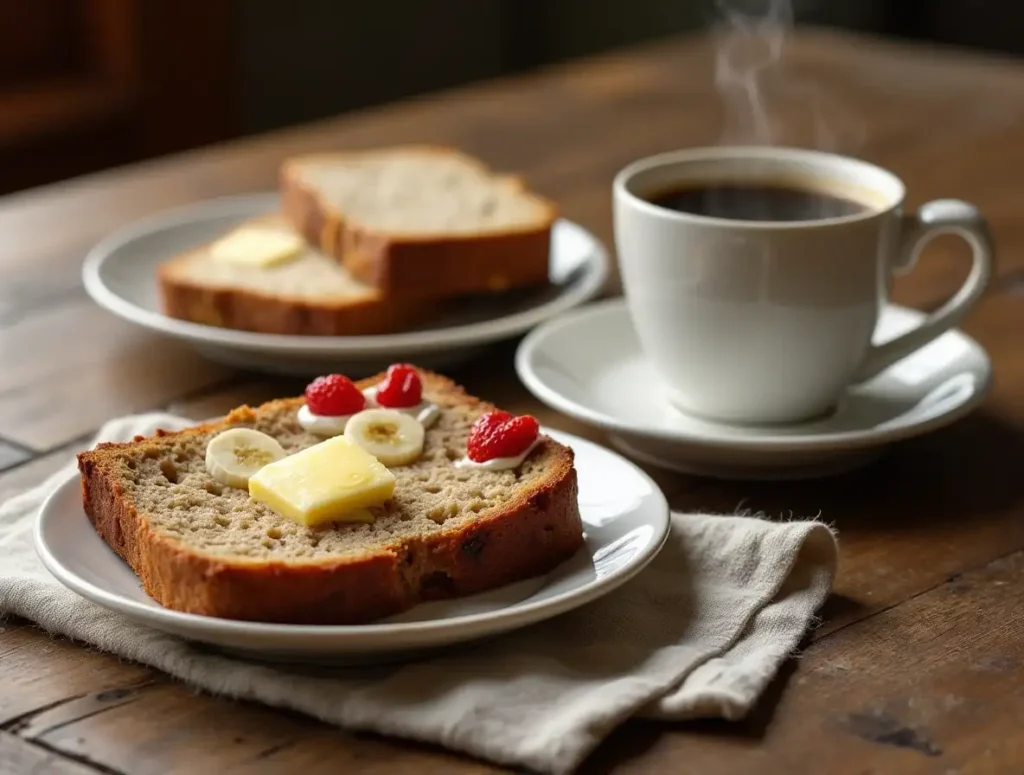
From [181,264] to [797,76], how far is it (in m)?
1.50

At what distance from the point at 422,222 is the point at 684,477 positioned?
1.95 feet

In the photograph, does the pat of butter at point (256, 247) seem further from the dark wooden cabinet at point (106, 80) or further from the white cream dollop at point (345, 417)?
the dark wooden cabinet at point (106, 80)

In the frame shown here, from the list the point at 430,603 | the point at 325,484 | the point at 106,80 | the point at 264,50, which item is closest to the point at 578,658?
the point at 430,603

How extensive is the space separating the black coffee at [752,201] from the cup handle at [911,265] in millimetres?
75

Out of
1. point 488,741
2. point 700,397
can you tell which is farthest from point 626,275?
point 488,741

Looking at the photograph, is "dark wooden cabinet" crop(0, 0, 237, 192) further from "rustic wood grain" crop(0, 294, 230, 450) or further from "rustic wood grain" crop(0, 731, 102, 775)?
"rustic wood grain" crop(0, 731, 102, 775)

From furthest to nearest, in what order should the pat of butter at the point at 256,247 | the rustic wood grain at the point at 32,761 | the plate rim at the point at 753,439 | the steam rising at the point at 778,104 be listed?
the steam rising at the point at 778,104 → the pat of butter at the point at 256,247 → the plate rim at the point at 753,439 → the rustic wood grain at the point at 32,761

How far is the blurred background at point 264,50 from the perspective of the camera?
4.01m

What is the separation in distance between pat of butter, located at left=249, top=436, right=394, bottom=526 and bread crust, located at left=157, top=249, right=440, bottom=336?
564mm

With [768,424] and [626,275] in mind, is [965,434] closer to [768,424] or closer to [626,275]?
[768,424]

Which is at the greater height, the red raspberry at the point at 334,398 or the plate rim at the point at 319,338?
the red raspberry at the point at 334,398

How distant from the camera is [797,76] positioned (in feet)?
9.49

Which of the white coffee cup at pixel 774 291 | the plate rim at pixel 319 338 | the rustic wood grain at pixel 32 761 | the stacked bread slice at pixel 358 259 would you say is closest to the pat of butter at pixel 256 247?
the stacked bread slice at pixel 358 259

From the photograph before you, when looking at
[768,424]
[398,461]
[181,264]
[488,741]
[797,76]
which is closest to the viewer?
[488,741]
